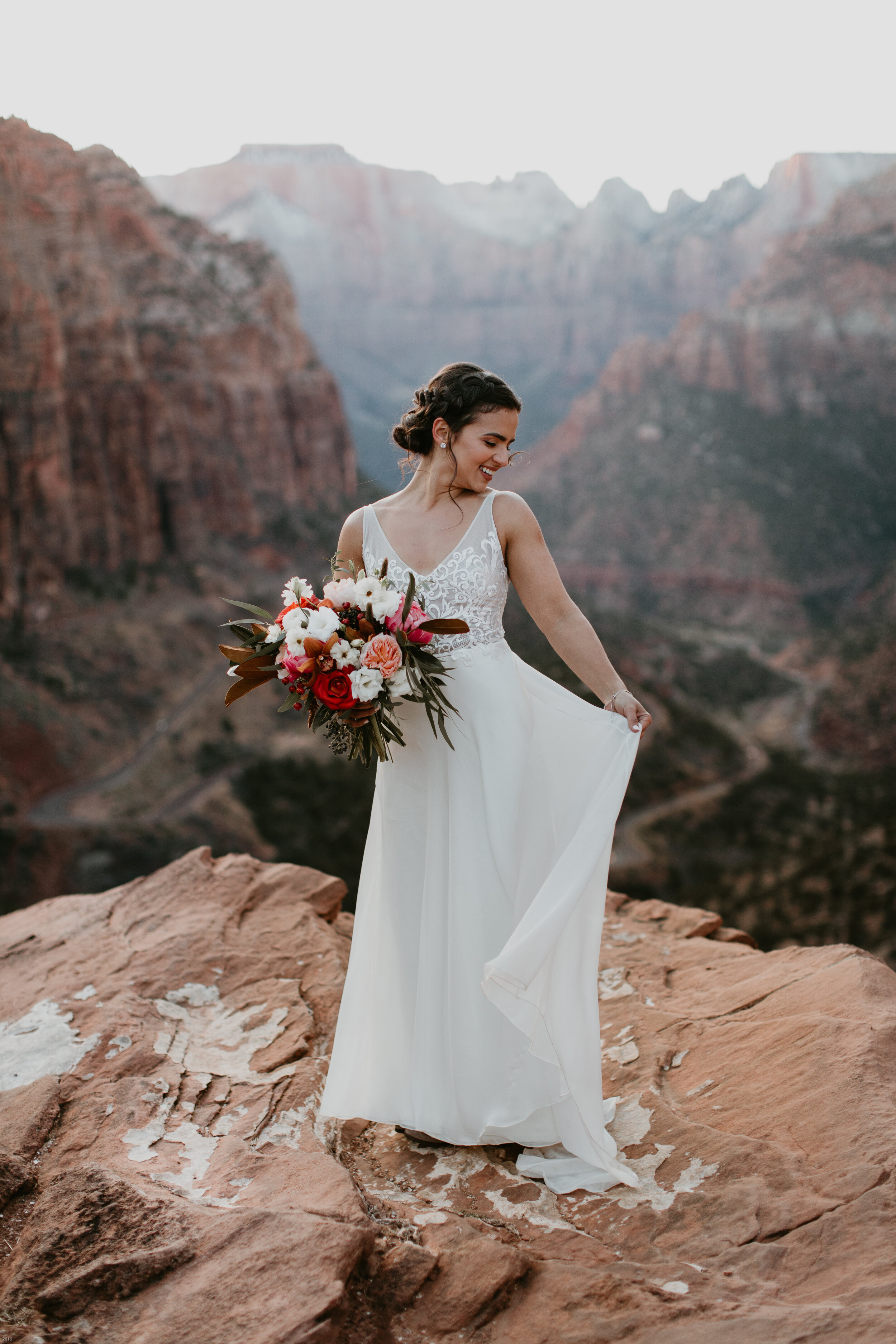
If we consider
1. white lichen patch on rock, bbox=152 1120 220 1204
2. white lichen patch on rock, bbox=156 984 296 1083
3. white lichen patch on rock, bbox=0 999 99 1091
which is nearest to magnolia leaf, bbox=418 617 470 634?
white lichen patch on rock, bbox=152 1120 220 1204

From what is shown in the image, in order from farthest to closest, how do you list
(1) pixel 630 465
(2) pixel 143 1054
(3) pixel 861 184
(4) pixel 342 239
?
(4) pixel 342 239
(3) pixel 861 184
(1) pixel 630 465
(2) pixel 143 1054

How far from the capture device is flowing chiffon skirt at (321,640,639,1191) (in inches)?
144

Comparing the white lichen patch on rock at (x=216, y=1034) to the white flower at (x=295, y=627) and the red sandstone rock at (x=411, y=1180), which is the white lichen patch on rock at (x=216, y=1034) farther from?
the white flower at (x=295, y=627)

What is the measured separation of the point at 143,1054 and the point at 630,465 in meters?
74.4

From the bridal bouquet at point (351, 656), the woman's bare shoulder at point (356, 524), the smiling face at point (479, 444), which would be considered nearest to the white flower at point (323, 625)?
the bridal bouquet at point (351, 656)

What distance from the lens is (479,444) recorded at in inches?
149

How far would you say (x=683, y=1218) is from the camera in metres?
3.28

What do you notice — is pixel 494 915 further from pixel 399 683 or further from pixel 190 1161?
pixel 190 1161

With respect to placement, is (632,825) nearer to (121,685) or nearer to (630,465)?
(121,685)

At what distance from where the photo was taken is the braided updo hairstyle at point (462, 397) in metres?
3.74

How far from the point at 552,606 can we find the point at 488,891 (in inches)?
47.2

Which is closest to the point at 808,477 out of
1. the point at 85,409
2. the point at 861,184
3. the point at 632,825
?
the point at 861,184

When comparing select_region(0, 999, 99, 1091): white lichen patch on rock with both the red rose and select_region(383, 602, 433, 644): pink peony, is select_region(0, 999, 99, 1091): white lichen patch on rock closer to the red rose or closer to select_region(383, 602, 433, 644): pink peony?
the red rose

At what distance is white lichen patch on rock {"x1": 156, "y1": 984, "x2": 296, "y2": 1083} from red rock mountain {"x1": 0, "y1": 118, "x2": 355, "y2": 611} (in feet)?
89.8
